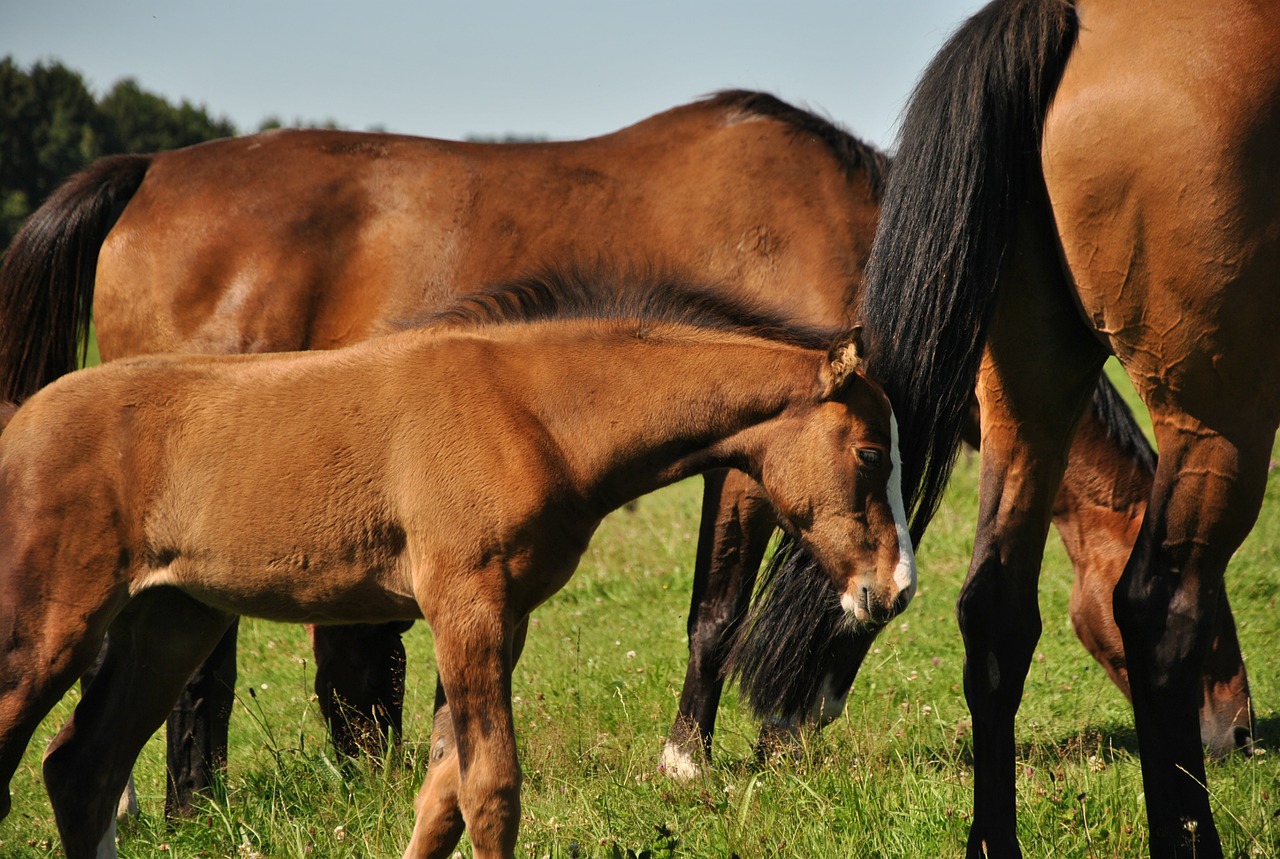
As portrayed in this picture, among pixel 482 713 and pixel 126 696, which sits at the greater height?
pixel 482 713

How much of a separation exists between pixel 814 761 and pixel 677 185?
2429 millimetres

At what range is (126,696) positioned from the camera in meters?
3.49

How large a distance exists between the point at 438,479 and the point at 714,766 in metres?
→ 2.09

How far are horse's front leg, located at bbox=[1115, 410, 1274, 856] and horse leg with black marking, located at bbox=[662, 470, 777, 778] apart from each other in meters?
1.68

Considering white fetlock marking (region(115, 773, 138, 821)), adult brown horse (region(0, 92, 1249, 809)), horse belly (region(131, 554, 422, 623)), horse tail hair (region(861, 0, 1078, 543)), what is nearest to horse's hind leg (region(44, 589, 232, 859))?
horse belly (region(131, 554, 422, 623))

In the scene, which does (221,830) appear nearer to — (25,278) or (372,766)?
(372,766)

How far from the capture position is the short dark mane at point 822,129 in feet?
17.1

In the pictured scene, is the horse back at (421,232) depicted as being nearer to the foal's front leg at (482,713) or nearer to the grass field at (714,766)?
the grass field at (714,766)

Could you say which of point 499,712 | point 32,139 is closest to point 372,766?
point 499,712

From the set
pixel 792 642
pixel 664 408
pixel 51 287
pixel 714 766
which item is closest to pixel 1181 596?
pixel 792 642

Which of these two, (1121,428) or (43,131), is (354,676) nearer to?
(1121,428)

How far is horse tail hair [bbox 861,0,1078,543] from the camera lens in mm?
3318

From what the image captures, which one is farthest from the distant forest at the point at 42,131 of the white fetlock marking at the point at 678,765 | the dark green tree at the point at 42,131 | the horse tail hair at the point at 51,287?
the white fetlock marking at the point at 678,765

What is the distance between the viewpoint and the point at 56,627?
119 inches
